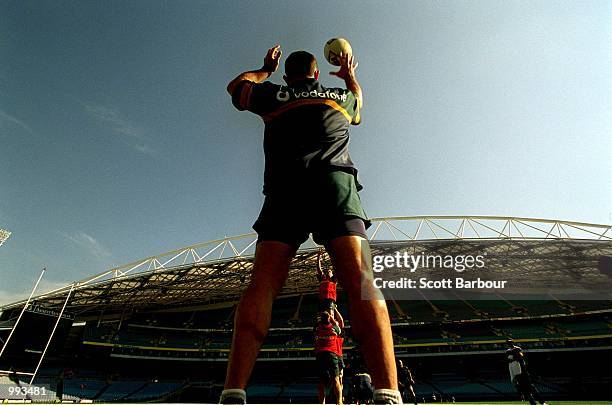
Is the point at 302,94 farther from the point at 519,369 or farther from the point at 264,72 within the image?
the point at 519,369

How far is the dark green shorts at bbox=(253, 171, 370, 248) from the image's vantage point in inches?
73.6

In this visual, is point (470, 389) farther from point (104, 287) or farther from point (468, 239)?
point (104, 287)

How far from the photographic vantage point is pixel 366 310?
66.5 inches

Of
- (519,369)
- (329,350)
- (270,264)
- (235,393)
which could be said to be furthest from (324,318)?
(235,393)

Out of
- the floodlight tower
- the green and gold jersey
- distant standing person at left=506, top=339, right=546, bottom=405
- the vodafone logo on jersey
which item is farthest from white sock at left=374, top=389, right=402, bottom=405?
the floodlight tower

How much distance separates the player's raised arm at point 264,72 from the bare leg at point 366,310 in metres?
1.24

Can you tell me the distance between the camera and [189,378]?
3738cm

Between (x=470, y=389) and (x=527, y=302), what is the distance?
1220cm

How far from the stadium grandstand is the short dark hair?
24838 millimetres

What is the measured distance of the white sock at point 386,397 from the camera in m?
1.50

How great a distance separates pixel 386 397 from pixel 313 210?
3.06 ft

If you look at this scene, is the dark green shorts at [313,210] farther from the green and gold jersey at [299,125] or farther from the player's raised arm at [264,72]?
the player's raised arm at [264,72]

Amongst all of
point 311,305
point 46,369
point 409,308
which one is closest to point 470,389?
point 409,308

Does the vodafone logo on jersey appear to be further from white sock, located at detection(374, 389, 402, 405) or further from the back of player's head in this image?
the back of player's head
